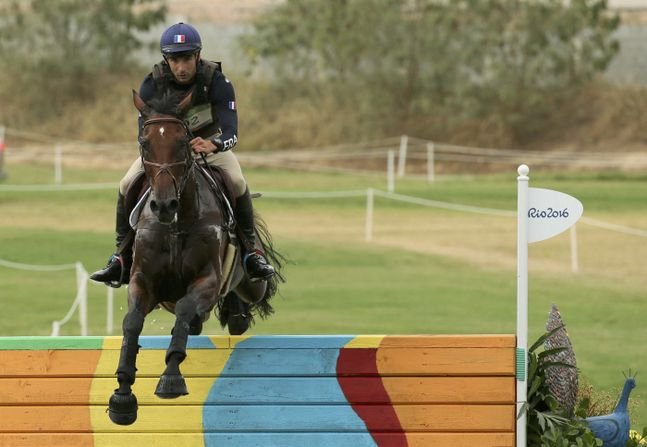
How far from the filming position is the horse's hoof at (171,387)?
239 inches

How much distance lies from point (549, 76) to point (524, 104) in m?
1.26

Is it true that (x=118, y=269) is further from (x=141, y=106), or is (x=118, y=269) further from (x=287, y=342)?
(x=287, y=342)

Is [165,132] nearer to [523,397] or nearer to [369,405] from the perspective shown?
[369,405]

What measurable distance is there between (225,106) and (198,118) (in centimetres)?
16

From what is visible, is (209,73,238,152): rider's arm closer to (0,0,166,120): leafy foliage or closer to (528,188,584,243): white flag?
(528,188,584,243): white flag

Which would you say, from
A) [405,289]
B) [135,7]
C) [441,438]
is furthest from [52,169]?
[441,438]

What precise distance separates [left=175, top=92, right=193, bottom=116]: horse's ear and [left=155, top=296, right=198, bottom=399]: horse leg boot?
1.00 m

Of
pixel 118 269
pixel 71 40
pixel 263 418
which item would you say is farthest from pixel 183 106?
pixel 71 40

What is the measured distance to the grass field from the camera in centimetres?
→ 1516

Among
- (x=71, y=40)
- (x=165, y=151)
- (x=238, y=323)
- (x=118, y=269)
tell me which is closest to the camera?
(x=165, y=151)

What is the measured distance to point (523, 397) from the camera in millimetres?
6152

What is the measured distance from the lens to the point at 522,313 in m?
6.25

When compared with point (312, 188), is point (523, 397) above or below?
above

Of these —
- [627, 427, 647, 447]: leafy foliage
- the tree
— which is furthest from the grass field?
the tree
